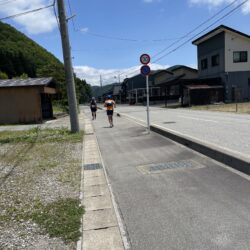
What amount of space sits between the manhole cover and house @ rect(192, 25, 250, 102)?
109 ft

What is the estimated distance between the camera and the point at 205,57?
42812 millimetres

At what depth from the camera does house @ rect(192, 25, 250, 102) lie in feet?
126

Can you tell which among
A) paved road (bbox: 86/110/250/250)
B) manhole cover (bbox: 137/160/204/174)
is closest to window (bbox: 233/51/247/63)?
paved road (bbox: 86/110/250/250)

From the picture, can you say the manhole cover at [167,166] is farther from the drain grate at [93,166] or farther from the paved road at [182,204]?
the drain grate at [93,166]

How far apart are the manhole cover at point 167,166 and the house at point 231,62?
33185mm

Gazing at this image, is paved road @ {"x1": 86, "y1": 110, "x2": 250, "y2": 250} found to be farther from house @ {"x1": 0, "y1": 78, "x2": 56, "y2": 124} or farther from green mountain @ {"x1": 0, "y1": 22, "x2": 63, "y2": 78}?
green mountain @ {"x1": 0, "y1": 22, "x2": 63, "y2": 78}

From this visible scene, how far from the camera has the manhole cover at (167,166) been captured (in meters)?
6.71

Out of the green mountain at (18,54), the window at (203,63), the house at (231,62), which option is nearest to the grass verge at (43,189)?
the house at (231,62)

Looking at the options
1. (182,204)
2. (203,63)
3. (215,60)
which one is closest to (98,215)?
(182,204)

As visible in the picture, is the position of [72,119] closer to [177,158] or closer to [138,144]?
[138,144]

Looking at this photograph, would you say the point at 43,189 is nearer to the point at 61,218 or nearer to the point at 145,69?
the point at 61,218

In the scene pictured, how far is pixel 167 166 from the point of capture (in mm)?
7004

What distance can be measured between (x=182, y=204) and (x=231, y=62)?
37.3m

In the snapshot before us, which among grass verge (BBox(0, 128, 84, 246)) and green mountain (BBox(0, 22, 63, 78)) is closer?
grass verge (BBox(0, 128, 84, 246))
